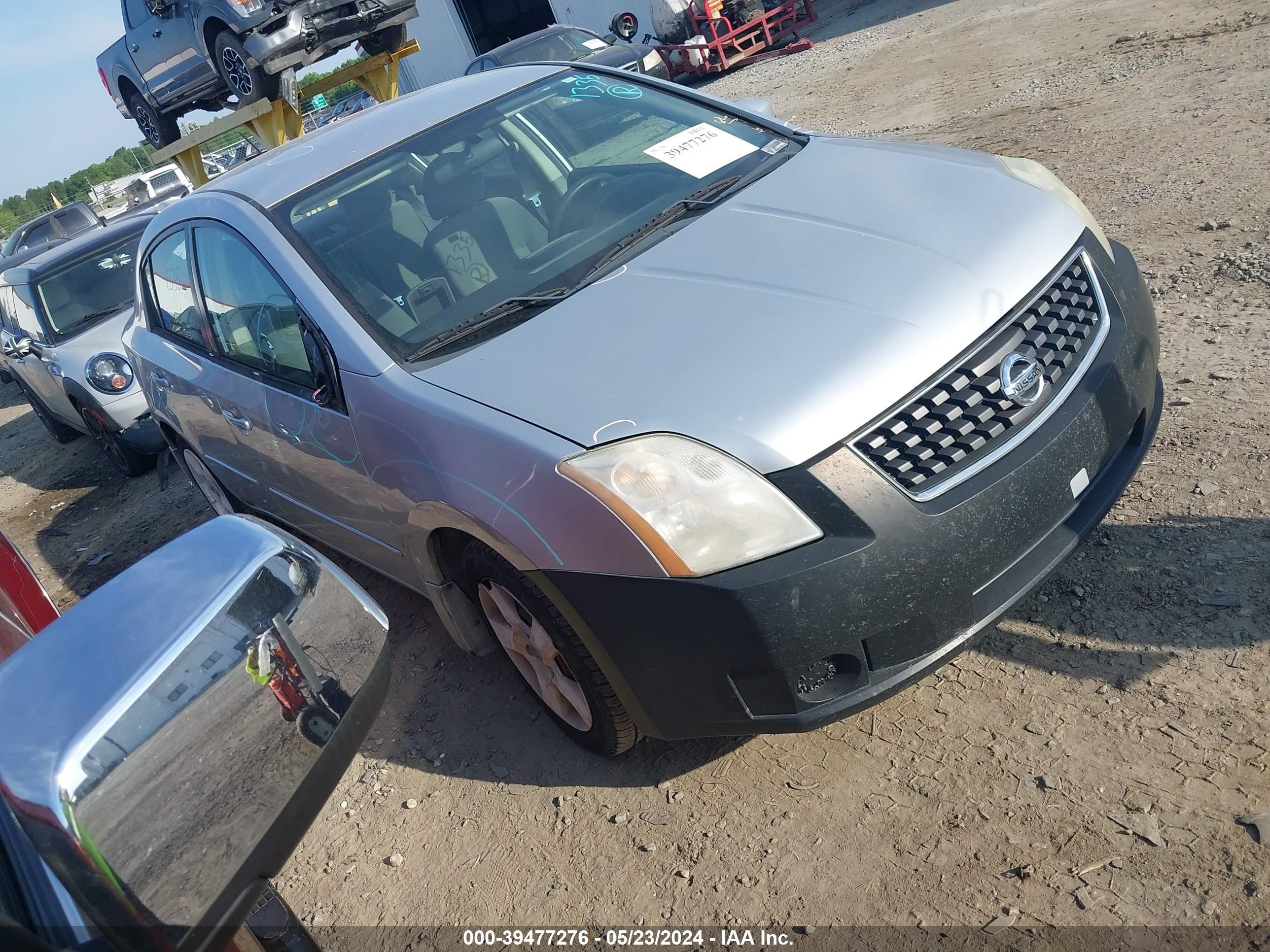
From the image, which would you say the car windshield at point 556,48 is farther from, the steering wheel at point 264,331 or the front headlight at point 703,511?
the front headlight at point 703,511

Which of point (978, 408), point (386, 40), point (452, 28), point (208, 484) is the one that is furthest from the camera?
point (452, 28)

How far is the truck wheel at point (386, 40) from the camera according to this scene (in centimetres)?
1045

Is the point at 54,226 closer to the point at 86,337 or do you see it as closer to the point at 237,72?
the point at 237,72

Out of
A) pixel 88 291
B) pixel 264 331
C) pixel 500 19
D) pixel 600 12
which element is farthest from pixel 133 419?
pixel 500 19

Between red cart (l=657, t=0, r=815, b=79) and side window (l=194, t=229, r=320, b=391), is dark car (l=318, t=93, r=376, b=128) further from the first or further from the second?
side window (l=194, t=229, r=320, b=391)

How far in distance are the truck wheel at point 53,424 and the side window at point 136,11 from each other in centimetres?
470

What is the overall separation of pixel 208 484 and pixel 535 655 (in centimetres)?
300

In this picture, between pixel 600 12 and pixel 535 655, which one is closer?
pixel 535 655

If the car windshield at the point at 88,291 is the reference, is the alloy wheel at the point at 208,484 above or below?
below

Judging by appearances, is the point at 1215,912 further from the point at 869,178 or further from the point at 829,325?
the point at 869,178

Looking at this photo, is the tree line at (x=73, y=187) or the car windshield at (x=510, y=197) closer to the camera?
the car windshield at (x=510, y=197)

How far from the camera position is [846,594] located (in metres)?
2.15

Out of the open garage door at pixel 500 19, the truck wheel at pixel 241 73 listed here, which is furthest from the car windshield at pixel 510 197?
the open garage door at pixel 500 19

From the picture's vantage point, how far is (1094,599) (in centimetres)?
287
